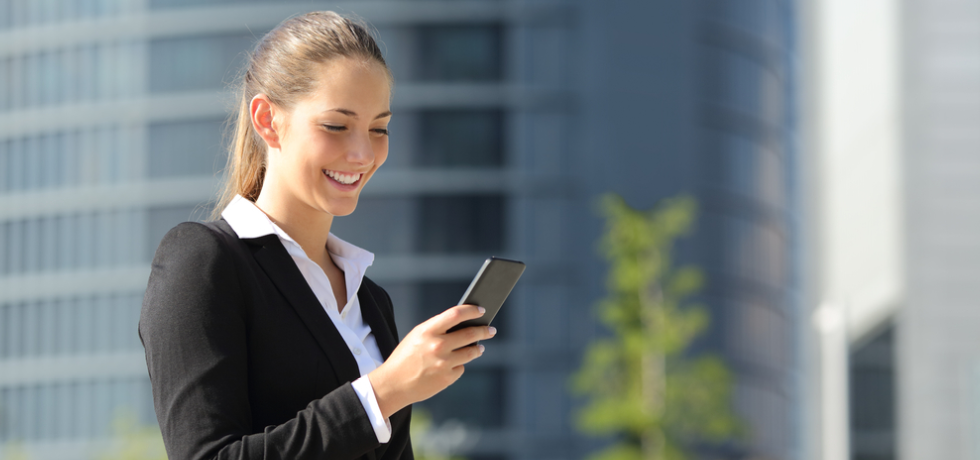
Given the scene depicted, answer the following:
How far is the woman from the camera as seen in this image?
1.30 m

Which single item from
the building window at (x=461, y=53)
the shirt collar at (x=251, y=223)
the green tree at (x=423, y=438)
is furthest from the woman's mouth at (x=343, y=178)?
the building window at (x=461, y=53)

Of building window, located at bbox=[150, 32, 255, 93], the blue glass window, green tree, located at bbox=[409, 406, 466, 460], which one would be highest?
building window, located at bbox=[150, 32, 255, 93]

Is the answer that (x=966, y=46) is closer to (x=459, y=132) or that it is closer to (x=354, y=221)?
(x=459, y=132)

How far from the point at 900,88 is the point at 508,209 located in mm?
12875

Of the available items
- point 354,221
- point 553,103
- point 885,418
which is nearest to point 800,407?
point 885,418

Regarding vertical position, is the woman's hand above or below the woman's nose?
below

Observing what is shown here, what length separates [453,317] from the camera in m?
1.25

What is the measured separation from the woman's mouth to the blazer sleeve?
21cm

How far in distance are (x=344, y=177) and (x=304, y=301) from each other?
0.61ft

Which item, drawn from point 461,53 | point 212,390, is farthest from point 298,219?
point 461,53

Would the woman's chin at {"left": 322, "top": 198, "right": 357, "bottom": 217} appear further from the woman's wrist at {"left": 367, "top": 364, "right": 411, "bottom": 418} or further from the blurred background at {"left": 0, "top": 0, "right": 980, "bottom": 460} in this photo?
the blurred background at {"left": 0, "top": 0, "right": 980, "bottom": 460}

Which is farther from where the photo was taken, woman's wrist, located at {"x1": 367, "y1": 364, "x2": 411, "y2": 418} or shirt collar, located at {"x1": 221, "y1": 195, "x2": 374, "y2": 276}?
shirt collar, located at {"x1": 221, "y1": 195, "x2": 374, "y2": 276}

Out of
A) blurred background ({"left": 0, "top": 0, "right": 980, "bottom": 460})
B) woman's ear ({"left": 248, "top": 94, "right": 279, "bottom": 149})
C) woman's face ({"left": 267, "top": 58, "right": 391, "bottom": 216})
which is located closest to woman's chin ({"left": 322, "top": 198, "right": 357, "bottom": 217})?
woman's face ({"left": 267, "top": 58, "right": 391, "bottom": 216})

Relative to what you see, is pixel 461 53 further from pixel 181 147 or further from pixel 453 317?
pixel 453 317
